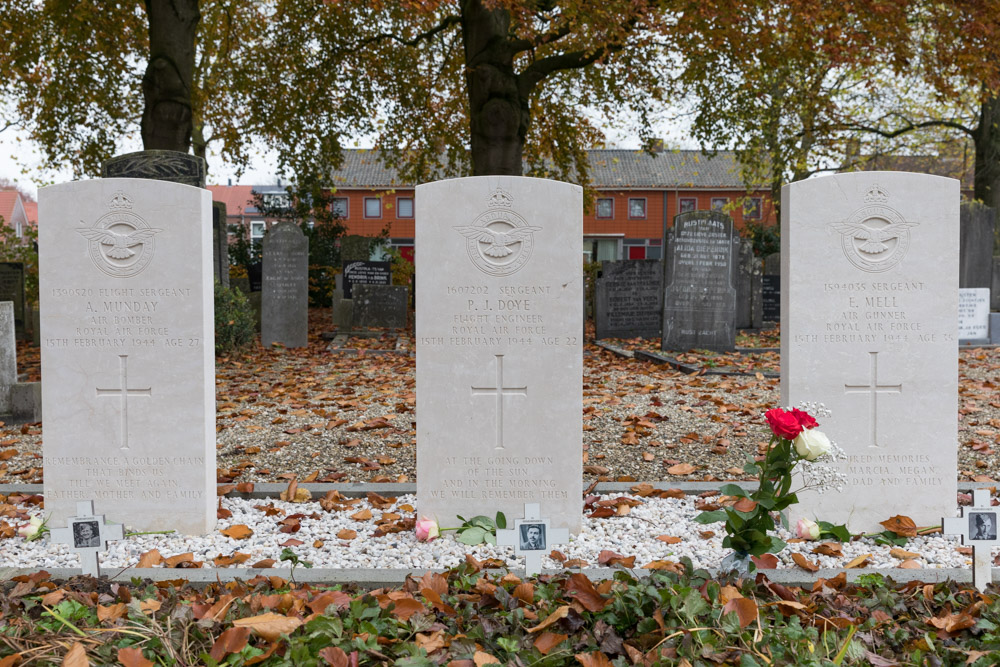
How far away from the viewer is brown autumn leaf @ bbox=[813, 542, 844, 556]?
12.0ft

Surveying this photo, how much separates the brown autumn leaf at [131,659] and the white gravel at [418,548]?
1.18 m

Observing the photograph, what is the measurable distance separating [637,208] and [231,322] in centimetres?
3603

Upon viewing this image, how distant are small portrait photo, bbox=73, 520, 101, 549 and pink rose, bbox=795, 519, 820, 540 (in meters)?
3.19

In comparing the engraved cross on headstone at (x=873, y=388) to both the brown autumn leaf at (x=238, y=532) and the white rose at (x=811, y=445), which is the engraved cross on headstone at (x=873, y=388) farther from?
the brown autumn leaf at (x=238, y=532)

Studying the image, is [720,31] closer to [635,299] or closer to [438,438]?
[635,299]

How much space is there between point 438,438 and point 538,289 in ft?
3.01

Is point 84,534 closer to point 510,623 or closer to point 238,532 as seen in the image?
point 238,532

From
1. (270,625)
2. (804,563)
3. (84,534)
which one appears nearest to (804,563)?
(804,563)

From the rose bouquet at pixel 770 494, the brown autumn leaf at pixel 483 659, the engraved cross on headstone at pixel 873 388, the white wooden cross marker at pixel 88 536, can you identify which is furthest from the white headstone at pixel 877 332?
the white wooden cross marker at pixel 88 536

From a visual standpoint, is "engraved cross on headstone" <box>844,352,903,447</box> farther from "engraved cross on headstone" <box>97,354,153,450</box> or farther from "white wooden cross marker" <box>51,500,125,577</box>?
"engraved cross on headstone" <box>97,354,153,450</box>

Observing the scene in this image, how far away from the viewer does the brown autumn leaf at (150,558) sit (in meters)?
3.49

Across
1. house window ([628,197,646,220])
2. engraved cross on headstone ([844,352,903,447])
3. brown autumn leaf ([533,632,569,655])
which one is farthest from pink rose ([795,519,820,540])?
house window ([628,197,646,220])

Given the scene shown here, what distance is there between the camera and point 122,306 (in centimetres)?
402

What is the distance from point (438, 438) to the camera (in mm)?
4062
